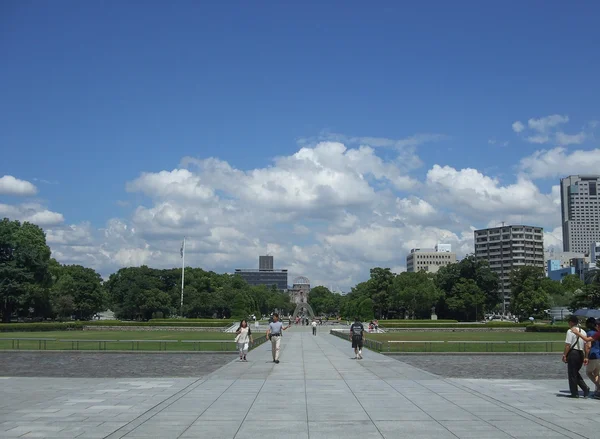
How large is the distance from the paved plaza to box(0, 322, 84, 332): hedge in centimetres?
5085

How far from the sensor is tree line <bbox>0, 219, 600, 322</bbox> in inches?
3265

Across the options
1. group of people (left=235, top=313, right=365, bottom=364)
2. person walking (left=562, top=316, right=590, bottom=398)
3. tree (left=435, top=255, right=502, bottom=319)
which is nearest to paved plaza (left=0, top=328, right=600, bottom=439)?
person walking (left=562, top=316, right=590, bottom=398)

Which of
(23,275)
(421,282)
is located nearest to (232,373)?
(23,275)

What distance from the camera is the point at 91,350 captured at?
3741 cm

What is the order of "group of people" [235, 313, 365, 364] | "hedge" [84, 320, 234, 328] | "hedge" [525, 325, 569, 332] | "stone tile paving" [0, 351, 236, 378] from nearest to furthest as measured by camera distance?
"stone tile paving" [0, 351, 236, 378]
"group of people" [235, 313, 365, 364]
"hedge" [525, 325, 569, 332]
"hedge" [84, 320, 234, 328]

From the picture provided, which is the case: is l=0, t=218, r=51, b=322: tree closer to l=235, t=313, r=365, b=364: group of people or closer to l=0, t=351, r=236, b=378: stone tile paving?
l=0, t=351, r=236, b=378: stone tile paving

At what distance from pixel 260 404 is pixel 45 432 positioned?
5147 millimetres

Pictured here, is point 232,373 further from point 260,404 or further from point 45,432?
point 45,432

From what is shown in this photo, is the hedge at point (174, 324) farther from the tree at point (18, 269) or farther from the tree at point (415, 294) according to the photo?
the tree at point (415, 294)

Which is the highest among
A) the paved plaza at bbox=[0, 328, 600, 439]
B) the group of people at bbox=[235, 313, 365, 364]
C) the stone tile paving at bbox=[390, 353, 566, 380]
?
the group of people at bbox=[235, 313, 365, 364]

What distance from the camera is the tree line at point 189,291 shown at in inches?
3265

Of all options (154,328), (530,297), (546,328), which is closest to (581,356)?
(546,328)

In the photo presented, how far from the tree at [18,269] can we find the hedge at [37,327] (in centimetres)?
714

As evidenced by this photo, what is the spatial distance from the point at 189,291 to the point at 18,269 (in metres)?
44.6
